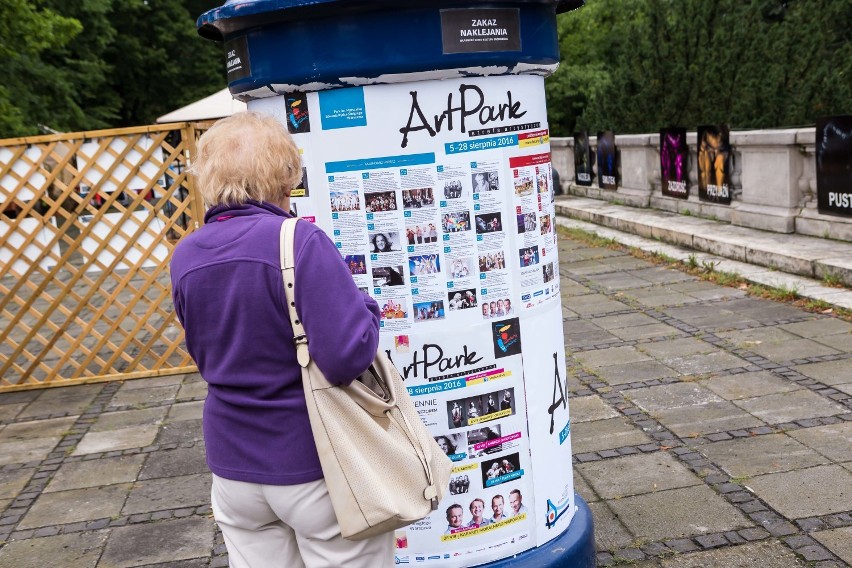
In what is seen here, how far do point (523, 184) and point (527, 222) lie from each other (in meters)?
0.13

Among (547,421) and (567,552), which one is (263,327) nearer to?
(547,421)

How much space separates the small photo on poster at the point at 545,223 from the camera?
3191 mm

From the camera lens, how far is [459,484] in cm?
309

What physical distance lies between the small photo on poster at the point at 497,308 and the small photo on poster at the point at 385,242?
1.14 feet

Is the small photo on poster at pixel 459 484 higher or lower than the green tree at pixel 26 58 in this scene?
lower

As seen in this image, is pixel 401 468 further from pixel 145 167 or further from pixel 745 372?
pixel 145 167

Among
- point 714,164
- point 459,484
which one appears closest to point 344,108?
point 459,484

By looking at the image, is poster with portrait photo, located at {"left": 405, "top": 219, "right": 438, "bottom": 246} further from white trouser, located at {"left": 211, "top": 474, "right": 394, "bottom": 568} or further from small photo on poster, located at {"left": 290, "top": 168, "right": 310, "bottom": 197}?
white trouser, located at {"left": 211, "top": 474, "right": 394, "bottom": 568}

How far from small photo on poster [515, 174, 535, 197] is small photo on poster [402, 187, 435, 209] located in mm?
307

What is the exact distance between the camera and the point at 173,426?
20.2ft

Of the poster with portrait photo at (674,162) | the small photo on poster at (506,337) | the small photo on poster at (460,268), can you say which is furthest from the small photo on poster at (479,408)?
the poster with portrait photo at (674,162)

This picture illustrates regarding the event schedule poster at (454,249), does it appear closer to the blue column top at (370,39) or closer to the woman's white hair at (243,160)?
the blue column top at (370,39)

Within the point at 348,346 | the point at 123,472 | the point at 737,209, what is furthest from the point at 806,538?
the point at 737,209

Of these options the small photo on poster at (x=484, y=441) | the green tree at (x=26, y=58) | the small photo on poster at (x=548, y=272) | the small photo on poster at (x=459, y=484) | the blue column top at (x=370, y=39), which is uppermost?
the green tree at (x=26, y=58)
